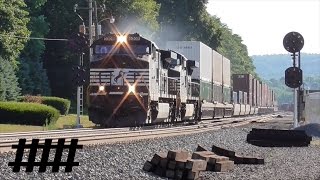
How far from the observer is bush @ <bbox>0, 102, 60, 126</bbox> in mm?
33500

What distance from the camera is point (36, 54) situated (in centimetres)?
5697

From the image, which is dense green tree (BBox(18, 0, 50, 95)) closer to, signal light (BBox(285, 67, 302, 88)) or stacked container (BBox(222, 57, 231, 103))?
stacked container (BBox(222, 57, 231, 103))

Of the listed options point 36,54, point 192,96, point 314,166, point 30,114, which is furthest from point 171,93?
point 36,54

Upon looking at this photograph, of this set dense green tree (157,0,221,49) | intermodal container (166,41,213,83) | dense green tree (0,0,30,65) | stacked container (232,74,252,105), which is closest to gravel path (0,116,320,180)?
intermodal container (166,41,213,83)

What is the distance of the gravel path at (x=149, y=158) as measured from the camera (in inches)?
476

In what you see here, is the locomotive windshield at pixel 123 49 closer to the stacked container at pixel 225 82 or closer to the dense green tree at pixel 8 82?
the dense green tree at pixel 8 82

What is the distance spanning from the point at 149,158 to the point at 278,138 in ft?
35.0

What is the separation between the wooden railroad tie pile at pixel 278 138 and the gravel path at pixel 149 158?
1.89 m

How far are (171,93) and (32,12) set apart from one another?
31.4 m

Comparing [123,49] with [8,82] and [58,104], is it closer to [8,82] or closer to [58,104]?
[58,104]

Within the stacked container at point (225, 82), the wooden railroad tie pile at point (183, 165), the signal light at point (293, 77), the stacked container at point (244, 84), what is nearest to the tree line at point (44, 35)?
the stacked container at point (244, 84)

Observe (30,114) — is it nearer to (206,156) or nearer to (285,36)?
(285,36)

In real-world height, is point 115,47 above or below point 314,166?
above

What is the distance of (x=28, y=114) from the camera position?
34.1m
